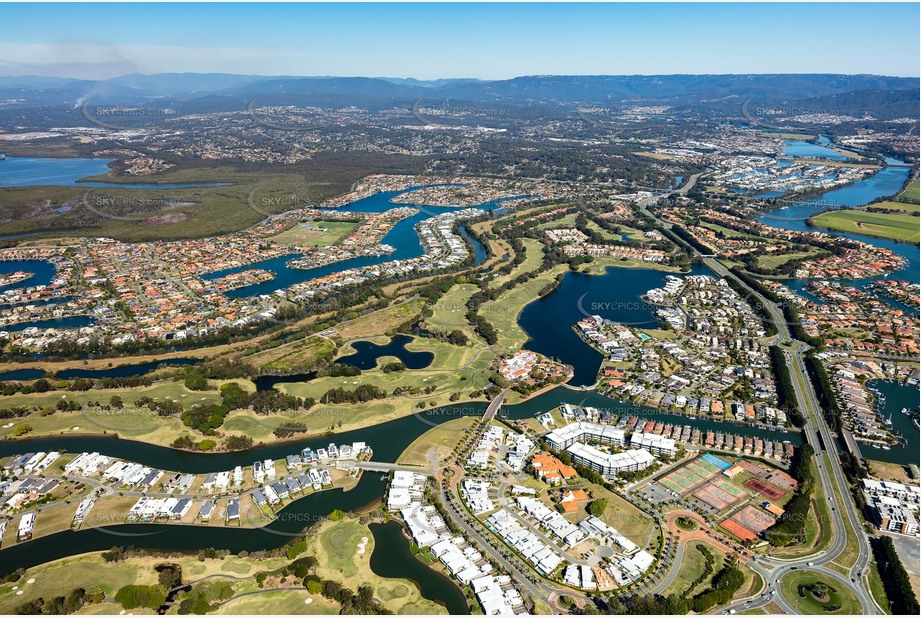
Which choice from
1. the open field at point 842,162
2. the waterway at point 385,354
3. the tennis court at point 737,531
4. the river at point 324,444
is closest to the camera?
the tennis court at point 737,531

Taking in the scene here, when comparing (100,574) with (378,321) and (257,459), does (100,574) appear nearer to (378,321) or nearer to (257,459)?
(257,459)

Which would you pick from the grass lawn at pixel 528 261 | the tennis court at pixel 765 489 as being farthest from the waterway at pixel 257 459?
the grass lawn at pixel 528 261

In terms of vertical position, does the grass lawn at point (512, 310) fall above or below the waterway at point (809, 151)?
below

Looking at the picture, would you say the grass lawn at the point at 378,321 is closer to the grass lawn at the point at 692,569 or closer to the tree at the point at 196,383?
the tree at the point at 196,383

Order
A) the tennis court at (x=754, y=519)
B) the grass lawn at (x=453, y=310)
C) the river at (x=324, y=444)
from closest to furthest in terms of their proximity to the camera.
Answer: the river at (x=324, y=444)
the tennis court at (x=754, y=519)
the grass lawn at (x=453, y=310)

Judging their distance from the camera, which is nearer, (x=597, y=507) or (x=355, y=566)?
(x=355, y=566)

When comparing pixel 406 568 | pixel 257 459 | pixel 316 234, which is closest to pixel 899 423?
pixel 406 568

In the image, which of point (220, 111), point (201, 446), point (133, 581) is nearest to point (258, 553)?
point (133, 581)
